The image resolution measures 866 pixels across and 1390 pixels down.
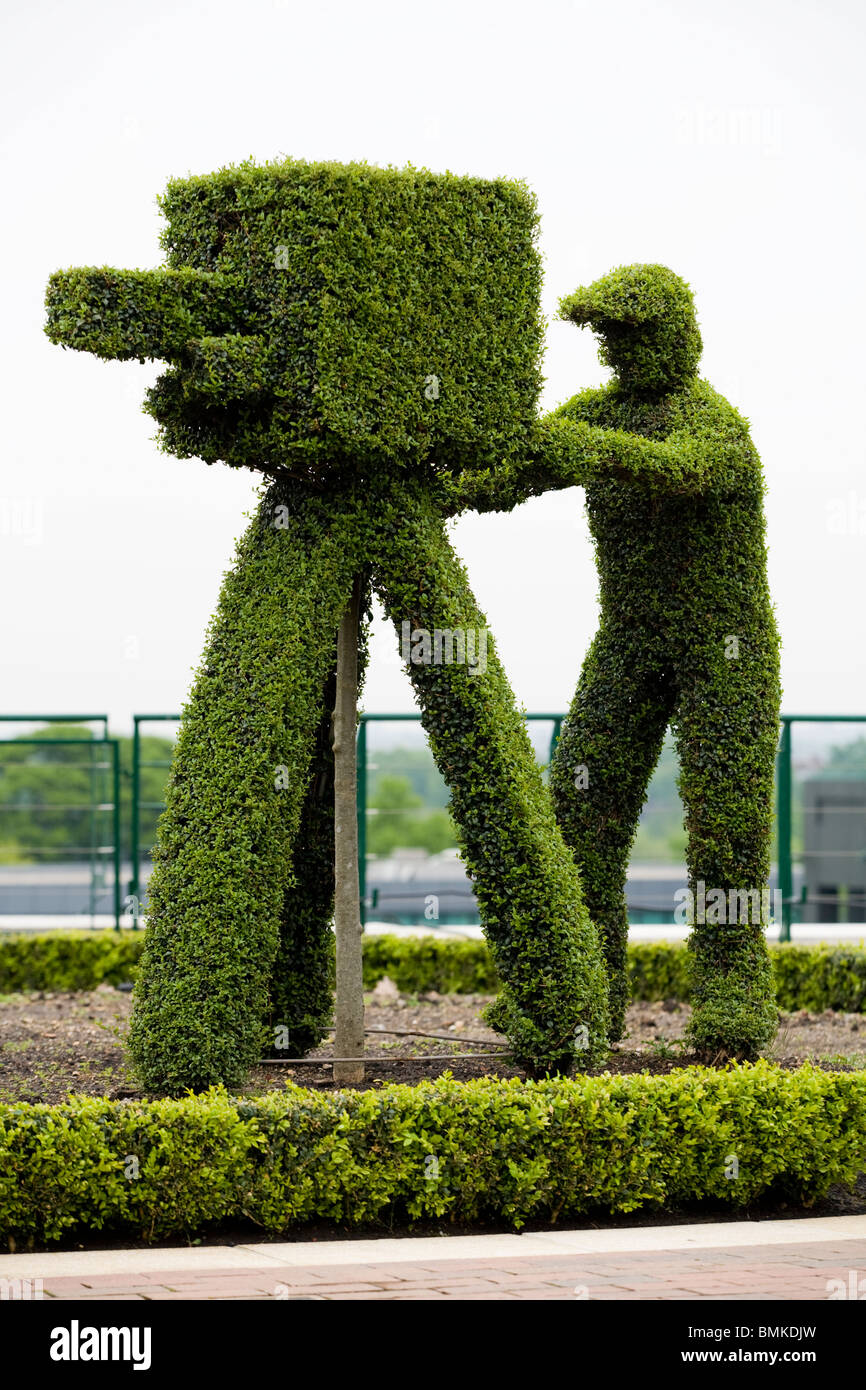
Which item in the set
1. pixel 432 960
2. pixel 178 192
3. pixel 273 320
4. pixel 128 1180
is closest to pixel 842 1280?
pixel 128 1180

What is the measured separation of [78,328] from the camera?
7215 millimetres

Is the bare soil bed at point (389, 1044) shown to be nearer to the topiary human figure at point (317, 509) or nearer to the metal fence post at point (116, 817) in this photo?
the topiary human figure at point (317, 509)

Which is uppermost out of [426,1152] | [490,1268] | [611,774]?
[611,774]

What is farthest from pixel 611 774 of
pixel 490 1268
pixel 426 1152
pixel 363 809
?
pixel 363 809

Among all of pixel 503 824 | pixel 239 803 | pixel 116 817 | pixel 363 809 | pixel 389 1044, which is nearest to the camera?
pixel 239 803

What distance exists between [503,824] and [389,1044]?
2.76m

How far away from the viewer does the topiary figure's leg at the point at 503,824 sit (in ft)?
25.3

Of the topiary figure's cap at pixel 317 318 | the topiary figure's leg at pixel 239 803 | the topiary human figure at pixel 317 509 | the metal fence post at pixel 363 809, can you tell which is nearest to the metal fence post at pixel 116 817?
the metal fence post at pixel 363 809

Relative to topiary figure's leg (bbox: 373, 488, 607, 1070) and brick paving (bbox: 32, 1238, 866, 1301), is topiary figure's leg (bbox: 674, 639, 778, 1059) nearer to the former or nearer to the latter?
topiary figure's leg (bbox: 373, 488, 607, 1070)

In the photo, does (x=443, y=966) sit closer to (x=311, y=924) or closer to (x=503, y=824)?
(x=311, y=924)

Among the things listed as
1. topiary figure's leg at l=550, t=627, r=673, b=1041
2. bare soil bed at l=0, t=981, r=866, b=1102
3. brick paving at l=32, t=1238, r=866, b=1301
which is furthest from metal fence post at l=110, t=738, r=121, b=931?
brick paving at l=32, t=1238, r=866, b=1301

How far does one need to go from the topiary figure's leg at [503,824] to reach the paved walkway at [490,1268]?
1.40 meters

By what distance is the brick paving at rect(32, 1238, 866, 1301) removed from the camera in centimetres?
513

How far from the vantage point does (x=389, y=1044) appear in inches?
390
